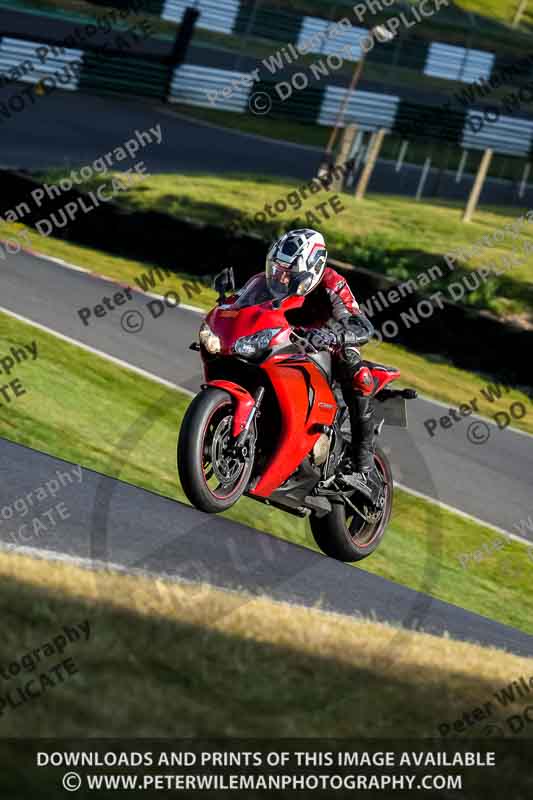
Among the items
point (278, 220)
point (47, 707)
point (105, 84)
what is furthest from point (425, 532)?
point (105, 84)

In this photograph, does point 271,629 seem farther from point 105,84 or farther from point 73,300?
point 105,84

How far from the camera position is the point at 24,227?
1895cm

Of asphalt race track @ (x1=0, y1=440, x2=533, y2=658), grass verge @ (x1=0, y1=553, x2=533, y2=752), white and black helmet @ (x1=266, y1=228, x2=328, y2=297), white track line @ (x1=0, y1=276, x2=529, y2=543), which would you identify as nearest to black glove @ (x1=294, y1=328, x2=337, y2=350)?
white and black helmet @ (x1=266, y1=228, x2=328, y2=297)

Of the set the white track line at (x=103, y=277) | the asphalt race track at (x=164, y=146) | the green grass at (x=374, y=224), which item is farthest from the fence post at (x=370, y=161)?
the white track line at (x=103, y=277)

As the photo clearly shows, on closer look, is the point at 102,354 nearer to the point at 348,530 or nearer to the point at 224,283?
the point at 348,530

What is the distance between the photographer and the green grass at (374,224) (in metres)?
18.7

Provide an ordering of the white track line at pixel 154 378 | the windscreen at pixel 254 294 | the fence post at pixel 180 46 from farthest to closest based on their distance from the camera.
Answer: the fence post at pixel 180 46 < the white track line at pixel 154 378 < the windscreen at pixel 254 294

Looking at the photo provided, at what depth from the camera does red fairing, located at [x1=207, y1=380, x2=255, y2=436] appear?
6844mm

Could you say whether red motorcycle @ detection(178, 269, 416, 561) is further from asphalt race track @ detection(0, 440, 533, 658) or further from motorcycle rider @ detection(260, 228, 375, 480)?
asphalt race track @ detection(0, 440, 533, 658)

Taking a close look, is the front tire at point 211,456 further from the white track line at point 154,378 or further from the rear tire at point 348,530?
the white track line at point 154,378

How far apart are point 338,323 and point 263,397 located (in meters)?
0.65

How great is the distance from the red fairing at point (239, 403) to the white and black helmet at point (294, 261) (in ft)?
2.30

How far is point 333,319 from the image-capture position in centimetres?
749
